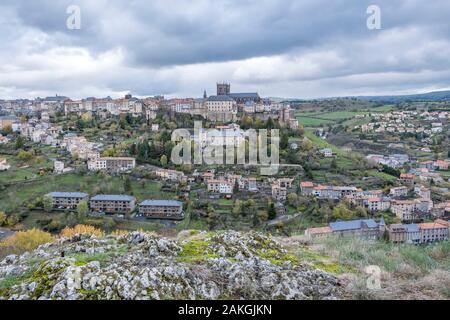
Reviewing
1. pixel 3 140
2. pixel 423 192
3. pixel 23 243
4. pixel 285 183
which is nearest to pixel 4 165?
pixel 3 140

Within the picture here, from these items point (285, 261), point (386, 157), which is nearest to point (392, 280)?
point (285, 261)

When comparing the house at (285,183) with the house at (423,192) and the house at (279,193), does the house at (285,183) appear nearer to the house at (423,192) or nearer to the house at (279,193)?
the house at (279,193)

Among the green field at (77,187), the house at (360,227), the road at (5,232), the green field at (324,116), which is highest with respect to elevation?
the green field at (324,116)

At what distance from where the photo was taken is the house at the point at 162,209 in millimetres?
34406

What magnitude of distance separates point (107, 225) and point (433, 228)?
2461 cm

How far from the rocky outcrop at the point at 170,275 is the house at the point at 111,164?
39.6 meters

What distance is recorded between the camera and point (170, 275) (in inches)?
165

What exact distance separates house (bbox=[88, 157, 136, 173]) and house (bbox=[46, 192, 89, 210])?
7206 millimetres

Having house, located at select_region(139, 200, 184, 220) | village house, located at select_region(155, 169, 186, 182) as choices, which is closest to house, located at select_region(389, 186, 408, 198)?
house, located at select_region(139, 200, 184, 220)

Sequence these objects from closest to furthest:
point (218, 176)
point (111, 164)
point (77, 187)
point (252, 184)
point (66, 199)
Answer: point (66, 199) → point (252, 184) → point (77, 187) → point (218, 176) → point (111, 164)

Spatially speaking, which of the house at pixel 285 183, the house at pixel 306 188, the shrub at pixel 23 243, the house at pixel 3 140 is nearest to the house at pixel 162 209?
the house at pixel 285 183

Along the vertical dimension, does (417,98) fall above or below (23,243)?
above

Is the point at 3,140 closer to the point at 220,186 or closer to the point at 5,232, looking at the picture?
the point at 5,232
